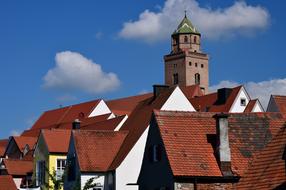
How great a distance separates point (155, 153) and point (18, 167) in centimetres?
3386

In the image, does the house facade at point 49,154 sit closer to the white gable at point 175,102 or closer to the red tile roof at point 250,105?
the white gable at point 175,102

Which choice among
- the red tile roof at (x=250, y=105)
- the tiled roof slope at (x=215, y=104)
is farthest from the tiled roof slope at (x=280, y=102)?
the tiled roof slope at (x=215, y=104)

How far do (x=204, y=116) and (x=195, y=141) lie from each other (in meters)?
2.48

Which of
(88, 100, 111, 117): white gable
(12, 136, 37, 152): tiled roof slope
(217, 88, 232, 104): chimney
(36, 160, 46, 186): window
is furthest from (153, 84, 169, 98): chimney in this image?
(88, 100, 111, 117): white gable

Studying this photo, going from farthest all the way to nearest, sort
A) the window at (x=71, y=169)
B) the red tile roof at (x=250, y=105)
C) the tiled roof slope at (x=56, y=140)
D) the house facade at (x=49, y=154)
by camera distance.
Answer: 1. the red tile roof at (x=250, y=105)
2. the tiled roof slope at (x=56, y=140)
3. the house facade at (x=49, y=154)
4. the window at (x=71, y=169)

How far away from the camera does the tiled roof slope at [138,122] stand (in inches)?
2317

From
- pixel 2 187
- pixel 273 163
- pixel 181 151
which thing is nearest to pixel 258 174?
pixel 273 163

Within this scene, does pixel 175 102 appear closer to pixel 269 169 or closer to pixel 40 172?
pixel 40 172

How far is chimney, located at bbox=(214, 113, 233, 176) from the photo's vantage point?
42812mm

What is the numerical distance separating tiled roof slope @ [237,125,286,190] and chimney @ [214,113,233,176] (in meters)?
1.28

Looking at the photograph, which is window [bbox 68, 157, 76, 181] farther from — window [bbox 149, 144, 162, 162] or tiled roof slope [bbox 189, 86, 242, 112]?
tiled roof slope [bbox 189, 86, 242, 112]

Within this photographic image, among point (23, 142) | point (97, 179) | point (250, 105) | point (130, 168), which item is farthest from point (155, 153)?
point (23, 142)

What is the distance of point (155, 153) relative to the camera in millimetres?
45719

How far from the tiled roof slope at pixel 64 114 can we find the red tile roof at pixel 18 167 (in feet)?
107
